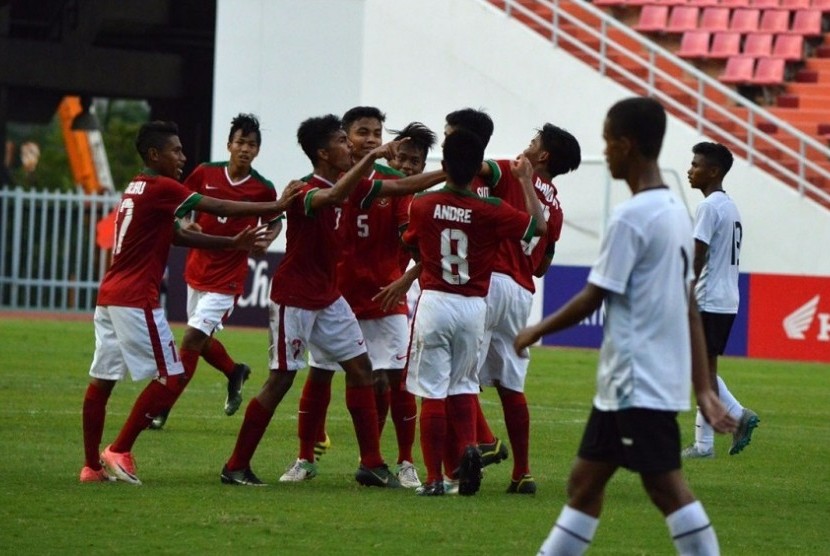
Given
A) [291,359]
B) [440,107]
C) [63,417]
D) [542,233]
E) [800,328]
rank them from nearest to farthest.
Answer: [542,233], [291,359], [63,417], [800,328], [440,107]

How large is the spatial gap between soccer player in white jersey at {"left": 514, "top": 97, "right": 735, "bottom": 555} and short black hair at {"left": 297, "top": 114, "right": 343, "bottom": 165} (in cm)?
332

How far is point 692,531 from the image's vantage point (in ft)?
19.6

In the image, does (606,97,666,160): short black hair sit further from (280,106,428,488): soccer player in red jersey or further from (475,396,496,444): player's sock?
(475,396,496,444): player's sock

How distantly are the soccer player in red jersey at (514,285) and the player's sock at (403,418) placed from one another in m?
0.60

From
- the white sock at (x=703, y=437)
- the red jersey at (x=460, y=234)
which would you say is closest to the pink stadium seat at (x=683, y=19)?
the white sock at (x=703, y=437)

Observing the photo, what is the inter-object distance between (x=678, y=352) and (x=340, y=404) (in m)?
8.71

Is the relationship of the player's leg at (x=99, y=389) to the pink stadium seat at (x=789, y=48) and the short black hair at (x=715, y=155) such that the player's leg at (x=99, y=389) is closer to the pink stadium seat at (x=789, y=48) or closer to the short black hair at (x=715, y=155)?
the short black hair at (x=715, y=155)

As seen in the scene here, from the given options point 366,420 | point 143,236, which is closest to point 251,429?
point 366,420

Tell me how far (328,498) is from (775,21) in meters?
20.6

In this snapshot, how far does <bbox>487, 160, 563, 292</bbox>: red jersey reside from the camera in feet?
31.2

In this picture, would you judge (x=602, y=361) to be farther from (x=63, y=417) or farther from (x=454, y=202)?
(x=63, y=417)

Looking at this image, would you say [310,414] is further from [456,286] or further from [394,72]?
[394,72]

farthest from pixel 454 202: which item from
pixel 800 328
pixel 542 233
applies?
pixel 800 328

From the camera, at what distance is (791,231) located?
2441 centimetres
